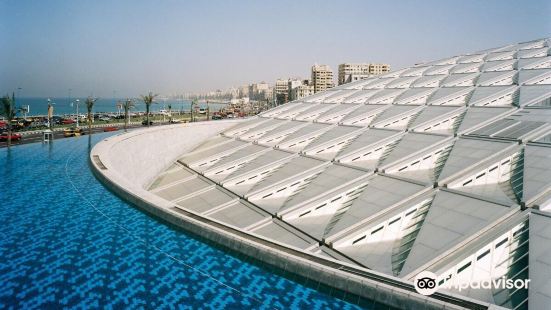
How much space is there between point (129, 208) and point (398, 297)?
13.1 metres

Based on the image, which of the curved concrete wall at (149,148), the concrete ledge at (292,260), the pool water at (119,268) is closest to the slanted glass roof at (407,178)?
the concrete ledge at (292,260)

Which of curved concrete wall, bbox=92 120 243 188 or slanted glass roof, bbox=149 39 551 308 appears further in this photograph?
curved concrete wall, bbox=92 120 243 188

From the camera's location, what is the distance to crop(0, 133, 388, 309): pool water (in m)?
9.73

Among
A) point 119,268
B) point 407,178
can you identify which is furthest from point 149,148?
point 407,178

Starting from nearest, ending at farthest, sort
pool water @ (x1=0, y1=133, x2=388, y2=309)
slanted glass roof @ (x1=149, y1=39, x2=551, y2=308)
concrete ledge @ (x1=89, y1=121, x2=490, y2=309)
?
1. concrete ledge @ (x1=89, y1=121, x2=490, y2=309)
2. pool water @ (x1=0, y1=133, x2=388, y2=309)
3. slanted glass roof @ (x1=149, y1=39, x2=551, y2=308)

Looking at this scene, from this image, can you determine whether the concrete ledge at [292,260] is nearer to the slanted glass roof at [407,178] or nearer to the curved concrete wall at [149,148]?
the slanted glass roof at [407,178]

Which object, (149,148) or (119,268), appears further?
(149,148)

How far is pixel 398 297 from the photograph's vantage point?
→ 8.59m

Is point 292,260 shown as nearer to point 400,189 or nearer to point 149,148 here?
point 400,189

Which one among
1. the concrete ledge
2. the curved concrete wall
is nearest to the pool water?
the concrete ledge

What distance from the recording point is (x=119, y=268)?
1146cm

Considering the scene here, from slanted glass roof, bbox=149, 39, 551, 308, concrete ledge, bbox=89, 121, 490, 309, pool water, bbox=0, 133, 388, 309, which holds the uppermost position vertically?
slanted glass roof, bbox=149, 39, 551, 308

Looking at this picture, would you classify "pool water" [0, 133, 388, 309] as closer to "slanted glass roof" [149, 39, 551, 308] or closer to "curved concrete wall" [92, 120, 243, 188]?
"slanted glass roof" [149, 39, 551, 308]

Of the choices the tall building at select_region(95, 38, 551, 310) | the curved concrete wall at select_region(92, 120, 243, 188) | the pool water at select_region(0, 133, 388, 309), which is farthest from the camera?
the curved concrete wall at select_region(92, 120, 243, 188)
